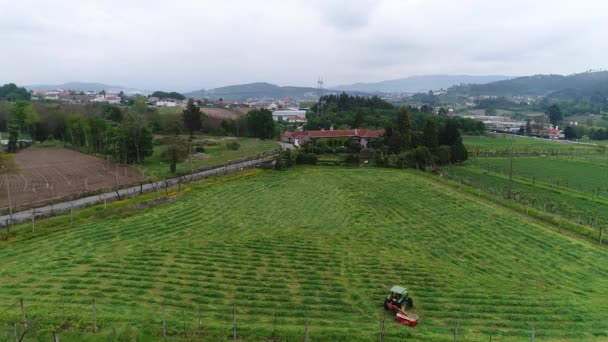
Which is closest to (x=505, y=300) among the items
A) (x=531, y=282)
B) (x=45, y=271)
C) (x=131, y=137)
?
(x=531, y=282)

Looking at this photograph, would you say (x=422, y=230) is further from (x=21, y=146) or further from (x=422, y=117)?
(x=422, y=117)

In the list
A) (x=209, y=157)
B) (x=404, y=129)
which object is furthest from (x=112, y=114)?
(x=404, y=129)

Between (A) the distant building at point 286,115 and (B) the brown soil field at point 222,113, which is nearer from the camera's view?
(B) the brown soil field at point 222,113

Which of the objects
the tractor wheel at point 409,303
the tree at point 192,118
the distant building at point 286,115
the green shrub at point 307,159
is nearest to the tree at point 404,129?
the green shrub at point 307,159

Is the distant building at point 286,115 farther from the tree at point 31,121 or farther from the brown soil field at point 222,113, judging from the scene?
the tree at point 31,121

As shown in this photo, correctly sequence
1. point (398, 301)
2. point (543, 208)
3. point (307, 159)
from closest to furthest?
point (398, 301), point (543, 208), point (307, 159)

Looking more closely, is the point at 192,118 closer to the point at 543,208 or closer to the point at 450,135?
the point at 450,135
